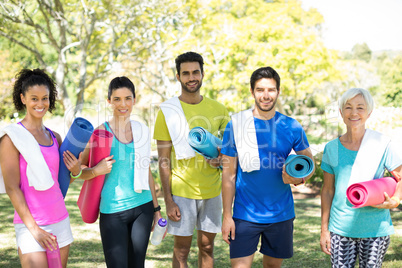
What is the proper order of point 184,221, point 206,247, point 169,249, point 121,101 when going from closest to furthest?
point 121,101, point 184,221, point 206,247, point 169,249

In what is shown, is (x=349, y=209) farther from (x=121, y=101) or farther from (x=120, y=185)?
(x=121, y=101)

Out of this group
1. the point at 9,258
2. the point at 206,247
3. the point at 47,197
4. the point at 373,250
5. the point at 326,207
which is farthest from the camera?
the point at 9,258

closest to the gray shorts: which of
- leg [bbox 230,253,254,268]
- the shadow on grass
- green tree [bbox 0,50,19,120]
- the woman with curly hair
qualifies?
leg [bbox 230,253,254,268]

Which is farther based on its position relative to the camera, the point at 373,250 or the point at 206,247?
the point at 206,247

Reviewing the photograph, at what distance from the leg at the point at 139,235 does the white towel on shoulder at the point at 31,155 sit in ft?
2.50

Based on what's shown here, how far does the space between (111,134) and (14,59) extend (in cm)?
2654

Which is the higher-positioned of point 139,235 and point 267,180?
point 267,180

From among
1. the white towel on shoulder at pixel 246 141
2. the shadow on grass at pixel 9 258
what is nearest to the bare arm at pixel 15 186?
the white towel on shoulder at pixel 246 141

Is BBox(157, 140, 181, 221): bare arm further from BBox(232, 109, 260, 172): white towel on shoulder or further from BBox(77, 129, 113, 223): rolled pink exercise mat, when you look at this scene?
BBox(232, 109, 260, 172): white towel on shoulder

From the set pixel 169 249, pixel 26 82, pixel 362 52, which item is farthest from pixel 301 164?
pixel 362 52

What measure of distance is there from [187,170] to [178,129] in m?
0.37

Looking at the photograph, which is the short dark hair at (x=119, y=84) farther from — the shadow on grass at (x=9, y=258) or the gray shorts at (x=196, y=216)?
the shadow on grass at (x=9, y=258)

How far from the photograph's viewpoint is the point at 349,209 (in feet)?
9.40

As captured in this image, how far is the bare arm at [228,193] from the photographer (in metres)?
2.97
